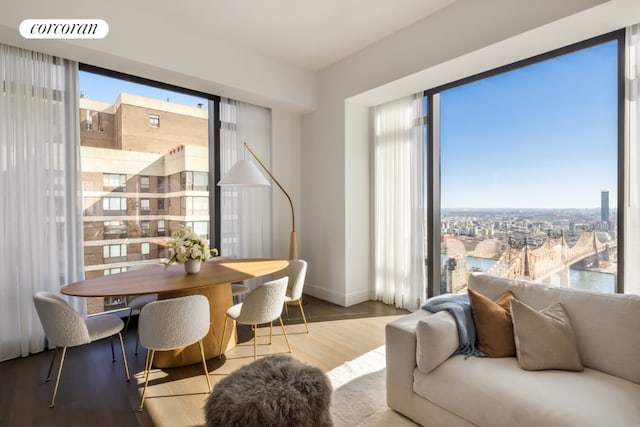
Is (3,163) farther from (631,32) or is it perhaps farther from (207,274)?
(631,32)

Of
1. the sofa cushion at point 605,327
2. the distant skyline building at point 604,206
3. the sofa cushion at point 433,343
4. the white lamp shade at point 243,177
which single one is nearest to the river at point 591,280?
the distant skyline building at point 604,206

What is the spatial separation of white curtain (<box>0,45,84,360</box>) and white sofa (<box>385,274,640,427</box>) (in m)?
3.10

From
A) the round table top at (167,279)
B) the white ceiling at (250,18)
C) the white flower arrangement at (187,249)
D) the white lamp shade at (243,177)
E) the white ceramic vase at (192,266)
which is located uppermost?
the white ceiling at (250,18)

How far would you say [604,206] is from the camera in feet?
9.12

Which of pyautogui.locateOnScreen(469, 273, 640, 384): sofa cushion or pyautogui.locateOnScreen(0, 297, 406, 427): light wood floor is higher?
pyautogui.locateOnScreen(469, 273, 640, 384): sofa cushion

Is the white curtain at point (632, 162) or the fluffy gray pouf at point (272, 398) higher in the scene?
the white curtain at point (632, 162)

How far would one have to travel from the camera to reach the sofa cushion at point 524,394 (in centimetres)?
145

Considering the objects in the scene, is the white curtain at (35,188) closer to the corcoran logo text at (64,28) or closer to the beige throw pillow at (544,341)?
the corcoran logo text at (64,28)

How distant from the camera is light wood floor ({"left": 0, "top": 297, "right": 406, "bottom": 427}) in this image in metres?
2.10

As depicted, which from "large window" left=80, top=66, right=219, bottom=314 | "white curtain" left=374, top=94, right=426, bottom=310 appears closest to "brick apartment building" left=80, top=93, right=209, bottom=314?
"large window" left=80, top=66, right=219, bottom=314

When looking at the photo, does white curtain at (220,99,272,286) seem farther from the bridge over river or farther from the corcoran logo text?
the bridge over river

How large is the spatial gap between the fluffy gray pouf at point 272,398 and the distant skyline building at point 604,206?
275cm

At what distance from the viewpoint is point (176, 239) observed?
9.68ft

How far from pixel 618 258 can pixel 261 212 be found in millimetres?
3817
